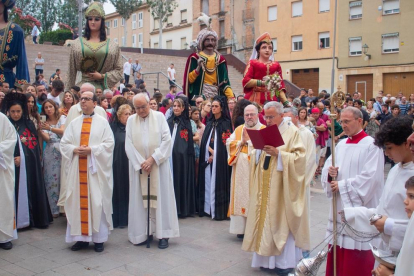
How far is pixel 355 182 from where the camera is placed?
4.54 m

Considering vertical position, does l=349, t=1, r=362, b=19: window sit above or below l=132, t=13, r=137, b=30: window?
below

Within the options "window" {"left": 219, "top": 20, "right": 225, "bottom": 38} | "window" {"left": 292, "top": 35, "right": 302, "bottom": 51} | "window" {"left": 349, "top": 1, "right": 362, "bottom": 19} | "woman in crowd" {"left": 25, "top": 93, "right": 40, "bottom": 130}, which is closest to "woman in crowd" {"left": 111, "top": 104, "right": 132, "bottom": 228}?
"woman in crowd" {"left": 25, "top": 93, "right": 40, "bottom": 130}

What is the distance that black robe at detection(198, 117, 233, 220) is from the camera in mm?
7965

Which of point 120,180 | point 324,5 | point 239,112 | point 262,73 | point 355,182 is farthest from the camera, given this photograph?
point 324,5

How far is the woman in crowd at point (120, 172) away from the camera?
7508 millimetres

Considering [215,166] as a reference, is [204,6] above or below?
above

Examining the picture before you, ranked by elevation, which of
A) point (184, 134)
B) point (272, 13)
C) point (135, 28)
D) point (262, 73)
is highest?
point (135, 28)

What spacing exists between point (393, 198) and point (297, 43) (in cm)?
3487

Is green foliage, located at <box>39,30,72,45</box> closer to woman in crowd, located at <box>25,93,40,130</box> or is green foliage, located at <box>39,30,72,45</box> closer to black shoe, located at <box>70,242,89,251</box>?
woman in crowd, located at <box>25,93,40,130</box>

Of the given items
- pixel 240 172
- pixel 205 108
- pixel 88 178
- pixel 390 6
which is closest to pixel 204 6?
pixel 390 6

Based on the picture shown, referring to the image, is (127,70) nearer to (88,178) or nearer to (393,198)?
(88,178)

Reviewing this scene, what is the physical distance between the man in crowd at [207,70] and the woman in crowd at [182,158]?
4.27 ft

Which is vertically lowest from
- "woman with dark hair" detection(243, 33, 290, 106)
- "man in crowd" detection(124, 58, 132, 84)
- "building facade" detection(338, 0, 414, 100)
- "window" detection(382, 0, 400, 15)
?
"woman with dark hair" detection(243, 33, 290, 106)

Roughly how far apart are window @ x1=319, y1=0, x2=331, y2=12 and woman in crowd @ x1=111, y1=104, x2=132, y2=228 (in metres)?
30.3
